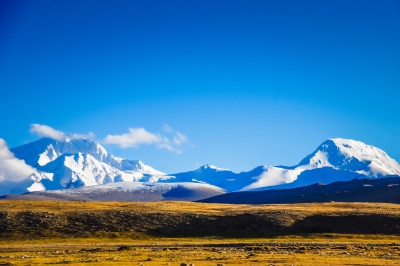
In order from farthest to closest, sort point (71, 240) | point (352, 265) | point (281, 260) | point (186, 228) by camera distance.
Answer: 1. point (186, 228)
2. point (71, 240)
3. point (281, 260)
4. point (352, 265)

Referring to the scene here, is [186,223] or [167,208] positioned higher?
[167,208]

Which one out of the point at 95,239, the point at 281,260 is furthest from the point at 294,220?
the point at 281,260

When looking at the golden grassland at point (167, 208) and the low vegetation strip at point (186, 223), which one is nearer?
the low vegetation strip at point (186, 223)

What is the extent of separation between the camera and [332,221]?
10838 cm

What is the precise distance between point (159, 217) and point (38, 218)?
30.3m

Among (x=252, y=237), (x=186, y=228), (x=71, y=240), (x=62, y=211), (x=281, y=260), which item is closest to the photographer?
(x=281, y=260)

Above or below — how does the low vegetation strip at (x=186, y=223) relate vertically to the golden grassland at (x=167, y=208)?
below

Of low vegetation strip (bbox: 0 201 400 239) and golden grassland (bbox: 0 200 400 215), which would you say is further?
golden grassland (bbox: 0 200 400 215)

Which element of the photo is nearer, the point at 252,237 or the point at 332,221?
the point at 252,237

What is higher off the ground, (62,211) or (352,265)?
(62,211)

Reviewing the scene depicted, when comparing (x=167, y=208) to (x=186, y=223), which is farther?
(x=167, y=208)

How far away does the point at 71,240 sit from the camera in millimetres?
93062

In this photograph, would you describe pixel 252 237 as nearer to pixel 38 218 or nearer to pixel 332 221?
pixel 332 221

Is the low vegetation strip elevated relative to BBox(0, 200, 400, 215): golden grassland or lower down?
lower down
